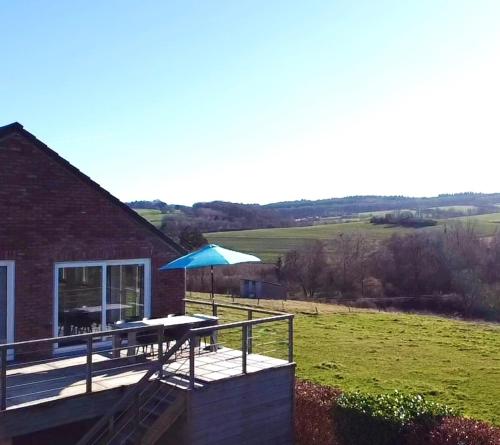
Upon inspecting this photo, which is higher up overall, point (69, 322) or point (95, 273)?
point (95, 273)

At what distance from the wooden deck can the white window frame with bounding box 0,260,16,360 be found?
2.16 feet

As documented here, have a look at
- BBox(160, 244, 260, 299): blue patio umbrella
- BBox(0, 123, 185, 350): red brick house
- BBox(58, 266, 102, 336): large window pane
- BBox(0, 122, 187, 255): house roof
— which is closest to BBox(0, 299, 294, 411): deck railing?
BBox(58, 266, 102, 336): large window pane

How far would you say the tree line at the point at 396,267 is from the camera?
2366 inches

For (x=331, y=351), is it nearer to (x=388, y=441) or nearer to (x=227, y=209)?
(x=388, y=441)

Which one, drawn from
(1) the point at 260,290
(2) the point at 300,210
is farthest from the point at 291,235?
(2) the point at 300,210

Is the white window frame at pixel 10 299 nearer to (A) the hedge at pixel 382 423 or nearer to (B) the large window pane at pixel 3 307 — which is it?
(B) the large window pane at pixel 3 307

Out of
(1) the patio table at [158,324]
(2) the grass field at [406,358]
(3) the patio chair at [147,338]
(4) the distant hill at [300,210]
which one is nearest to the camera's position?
(1) the patio table at [158,324]

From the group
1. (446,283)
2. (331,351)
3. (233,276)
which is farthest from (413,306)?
(331,351)

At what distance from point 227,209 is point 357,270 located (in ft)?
103

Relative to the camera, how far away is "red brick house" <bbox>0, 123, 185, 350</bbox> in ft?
37.7

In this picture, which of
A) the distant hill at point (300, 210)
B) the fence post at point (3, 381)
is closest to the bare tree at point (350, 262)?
the distant hill at point (300, 210)

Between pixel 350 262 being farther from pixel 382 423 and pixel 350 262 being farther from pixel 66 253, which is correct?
pixel 382 423

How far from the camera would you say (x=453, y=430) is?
31.0 feet

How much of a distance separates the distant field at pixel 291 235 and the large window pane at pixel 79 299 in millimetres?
54284
